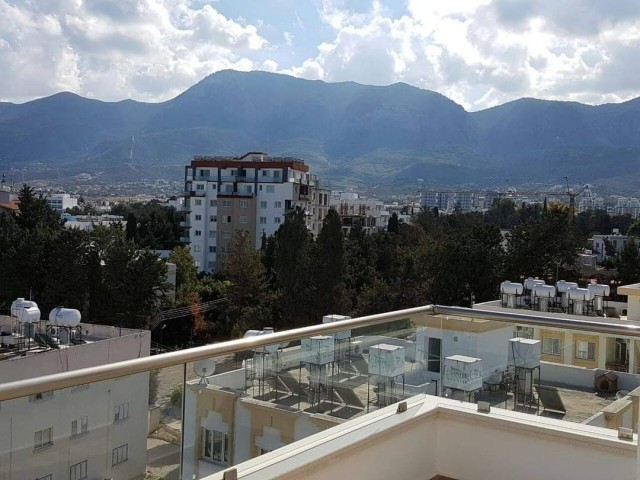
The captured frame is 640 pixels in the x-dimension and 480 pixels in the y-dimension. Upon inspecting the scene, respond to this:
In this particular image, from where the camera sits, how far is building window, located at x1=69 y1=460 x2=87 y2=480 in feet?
5.99

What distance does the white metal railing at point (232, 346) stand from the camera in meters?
1.72

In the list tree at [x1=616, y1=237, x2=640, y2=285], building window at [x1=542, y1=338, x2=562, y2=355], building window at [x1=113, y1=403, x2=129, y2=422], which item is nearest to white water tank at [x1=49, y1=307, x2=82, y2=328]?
building window at [x1=542, y1=338, x2=562, y2=355]

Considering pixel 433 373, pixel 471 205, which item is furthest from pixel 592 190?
pixel 433 373

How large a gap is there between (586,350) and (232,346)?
5.27ft

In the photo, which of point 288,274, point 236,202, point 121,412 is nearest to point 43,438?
point 121,412

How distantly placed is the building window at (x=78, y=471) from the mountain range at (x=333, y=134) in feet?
331

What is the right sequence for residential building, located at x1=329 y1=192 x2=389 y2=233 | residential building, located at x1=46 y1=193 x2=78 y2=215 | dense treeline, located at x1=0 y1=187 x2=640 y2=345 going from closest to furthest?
dense treeline, located at x1=0 y1=187 x2=640 y2=345
residential building, located at x1=329 y1=192 x2=389 y2=233
residential building, located at x1=46 y1=193 x2=78 y2=215

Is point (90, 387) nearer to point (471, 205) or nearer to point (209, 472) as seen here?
point (209, 472)

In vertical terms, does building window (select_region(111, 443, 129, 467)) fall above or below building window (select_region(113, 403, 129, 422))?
below

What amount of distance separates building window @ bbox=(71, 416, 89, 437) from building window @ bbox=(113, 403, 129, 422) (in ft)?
0.29

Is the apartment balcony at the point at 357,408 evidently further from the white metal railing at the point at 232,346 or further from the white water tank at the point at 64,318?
the white water tank at the point at 64,318

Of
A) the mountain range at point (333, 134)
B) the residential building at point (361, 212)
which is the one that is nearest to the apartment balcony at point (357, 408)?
→ the residential building at point (361, 212)

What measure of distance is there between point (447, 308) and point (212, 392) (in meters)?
1.42

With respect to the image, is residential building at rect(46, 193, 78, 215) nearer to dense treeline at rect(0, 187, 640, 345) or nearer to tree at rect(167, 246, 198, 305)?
tree at rect(167, 246, 198, 305)
